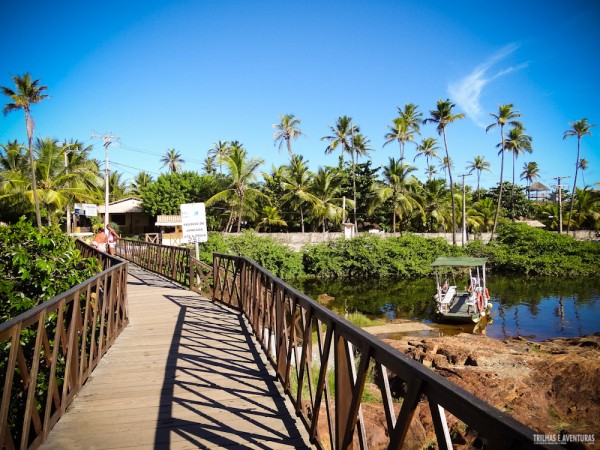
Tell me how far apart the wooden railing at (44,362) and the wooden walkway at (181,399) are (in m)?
0.14

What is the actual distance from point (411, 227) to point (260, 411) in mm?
40701

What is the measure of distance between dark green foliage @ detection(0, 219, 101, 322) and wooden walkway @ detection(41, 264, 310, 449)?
43.5 inches

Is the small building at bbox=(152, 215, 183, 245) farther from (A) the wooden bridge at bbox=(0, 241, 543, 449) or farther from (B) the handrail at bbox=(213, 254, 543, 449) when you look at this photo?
(B) the handrail at bbox=(213, 254, 543, 449)

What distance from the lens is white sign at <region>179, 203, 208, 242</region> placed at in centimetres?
1021

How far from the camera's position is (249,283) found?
254 inches

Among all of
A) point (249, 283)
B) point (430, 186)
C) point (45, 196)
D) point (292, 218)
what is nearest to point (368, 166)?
point (430, 186)

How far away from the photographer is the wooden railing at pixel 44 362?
2.33 meters

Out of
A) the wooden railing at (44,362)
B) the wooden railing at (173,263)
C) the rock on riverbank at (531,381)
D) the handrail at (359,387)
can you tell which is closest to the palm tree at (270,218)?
the wooden railing at (173,263)

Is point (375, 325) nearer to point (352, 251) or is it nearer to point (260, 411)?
point (352, 251)

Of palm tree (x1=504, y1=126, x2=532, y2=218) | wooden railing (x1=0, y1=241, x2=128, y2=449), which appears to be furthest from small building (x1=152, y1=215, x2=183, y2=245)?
palm tree (x1=504, y1=126, x2=532, y2=218)

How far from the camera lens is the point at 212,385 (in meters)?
3.89

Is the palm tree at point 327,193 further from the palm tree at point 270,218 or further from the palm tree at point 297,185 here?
the palm tree at point 270,218

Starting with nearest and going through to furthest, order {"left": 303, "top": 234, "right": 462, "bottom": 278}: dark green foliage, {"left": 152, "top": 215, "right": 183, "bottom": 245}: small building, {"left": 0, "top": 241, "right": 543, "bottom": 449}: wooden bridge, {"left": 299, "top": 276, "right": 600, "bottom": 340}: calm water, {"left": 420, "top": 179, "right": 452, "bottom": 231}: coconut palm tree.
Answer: {"left": 0, "top": 241, "right": 543, "bottom": 449}: wooden bridge, {"left": 299, "top": 276, "right": 600, "bottom": 340}: calm water, {"left": 152, "top": 215, "right": 183, "bottom": 245}: small building, {"left": 303, "top": 234, "right": 462, "bottom": 278}: dark green foliage, {"left": 420, "top": 179, "right": 452, "bottom": 231}: coconut palm tree

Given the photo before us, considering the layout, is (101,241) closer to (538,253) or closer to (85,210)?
(85,210)
